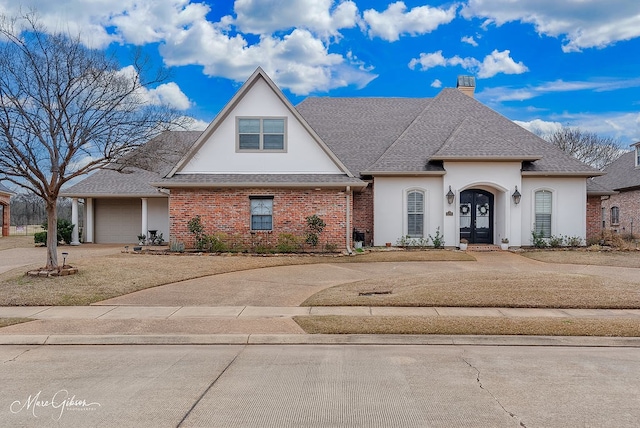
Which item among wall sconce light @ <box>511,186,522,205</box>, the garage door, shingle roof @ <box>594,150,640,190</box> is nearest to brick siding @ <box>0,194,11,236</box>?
the garage door

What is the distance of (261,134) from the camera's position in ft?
62.1

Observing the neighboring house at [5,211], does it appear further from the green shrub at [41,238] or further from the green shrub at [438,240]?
the green shrub at [438,240]

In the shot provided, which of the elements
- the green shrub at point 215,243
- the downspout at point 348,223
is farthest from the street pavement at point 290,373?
the downspout at point 348,223

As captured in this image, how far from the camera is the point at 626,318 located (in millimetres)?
8469

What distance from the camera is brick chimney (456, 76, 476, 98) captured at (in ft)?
93.3

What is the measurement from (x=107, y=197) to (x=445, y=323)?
21509 millimetres

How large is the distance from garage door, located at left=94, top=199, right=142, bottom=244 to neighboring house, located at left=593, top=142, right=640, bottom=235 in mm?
27882

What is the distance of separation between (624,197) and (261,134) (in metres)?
26.1

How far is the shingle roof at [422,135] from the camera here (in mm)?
20281

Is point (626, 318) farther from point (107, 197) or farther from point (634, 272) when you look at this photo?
point (107, 197)

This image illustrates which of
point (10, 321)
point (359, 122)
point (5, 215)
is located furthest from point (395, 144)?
point (5, 215)

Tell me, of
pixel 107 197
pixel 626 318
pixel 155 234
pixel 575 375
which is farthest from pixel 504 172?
pixel 107 197

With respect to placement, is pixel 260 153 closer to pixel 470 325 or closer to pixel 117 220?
pixel 117 220

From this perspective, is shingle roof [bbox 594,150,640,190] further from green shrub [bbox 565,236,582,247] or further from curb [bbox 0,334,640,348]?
curb [bbox 0,334,640,348]
